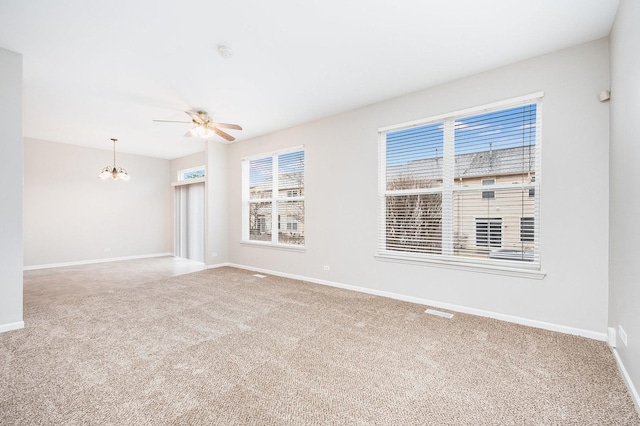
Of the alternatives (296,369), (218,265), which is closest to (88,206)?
(218,265)

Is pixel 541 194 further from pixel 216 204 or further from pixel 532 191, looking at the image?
pixel 216 204

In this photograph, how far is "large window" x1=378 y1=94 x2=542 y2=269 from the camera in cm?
304

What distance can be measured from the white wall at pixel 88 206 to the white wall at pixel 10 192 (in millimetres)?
4327

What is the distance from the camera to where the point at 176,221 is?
813 cm

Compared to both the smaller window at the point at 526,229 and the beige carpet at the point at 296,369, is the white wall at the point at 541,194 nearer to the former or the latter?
the smaller window at the point at 526,229

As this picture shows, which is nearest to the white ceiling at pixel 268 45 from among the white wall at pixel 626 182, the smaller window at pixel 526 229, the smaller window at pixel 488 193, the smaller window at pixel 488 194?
the white wall at pixel 626 182

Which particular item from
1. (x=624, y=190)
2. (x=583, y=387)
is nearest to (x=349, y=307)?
(x=583, y=387)

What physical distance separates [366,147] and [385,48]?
156 centimetres

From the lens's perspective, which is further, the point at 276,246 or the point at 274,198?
the point at 274,198

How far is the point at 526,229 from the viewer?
119 inches

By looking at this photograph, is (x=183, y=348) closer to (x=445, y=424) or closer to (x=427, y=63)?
(x=445, y=424)

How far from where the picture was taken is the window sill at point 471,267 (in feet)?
9.66

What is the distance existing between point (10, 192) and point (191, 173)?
526 centimetres

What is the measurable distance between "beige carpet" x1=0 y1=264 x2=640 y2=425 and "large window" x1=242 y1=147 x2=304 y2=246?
6.80ft
